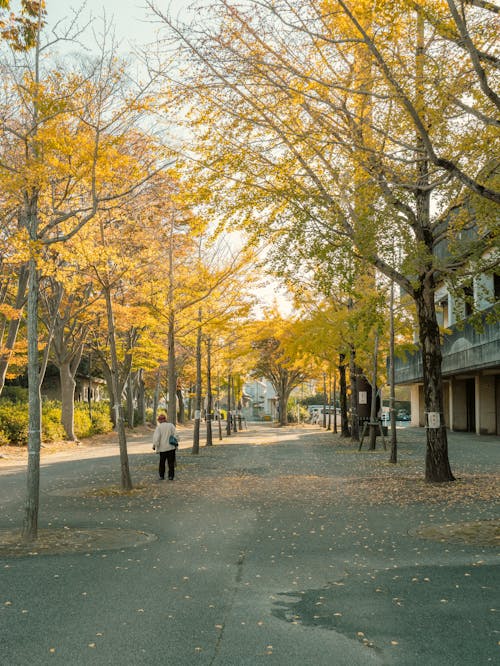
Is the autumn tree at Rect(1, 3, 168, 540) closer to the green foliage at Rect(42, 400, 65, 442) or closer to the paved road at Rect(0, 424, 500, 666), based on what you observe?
the paved road at Rect(0, 424, 500, 666)

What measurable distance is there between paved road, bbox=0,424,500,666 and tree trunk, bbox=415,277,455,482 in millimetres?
1178

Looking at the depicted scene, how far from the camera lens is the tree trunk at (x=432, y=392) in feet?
50.4

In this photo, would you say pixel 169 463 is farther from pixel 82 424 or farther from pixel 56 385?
pixel 56 385

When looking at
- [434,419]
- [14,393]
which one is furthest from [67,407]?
[434,419]

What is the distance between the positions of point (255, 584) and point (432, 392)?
9327mm

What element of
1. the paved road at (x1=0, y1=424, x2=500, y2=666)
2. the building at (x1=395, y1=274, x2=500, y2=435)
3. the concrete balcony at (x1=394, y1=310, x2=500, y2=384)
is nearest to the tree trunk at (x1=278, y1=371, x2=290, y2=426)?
the building at (x1=395, y1=274, x2=500, y2=435)

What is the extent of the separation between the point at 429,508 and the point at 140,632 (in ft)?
25.5

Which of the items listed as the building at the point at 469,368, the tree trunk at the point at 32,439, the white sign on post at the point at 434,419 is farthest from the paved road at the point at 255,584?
the building at the point at 469,368

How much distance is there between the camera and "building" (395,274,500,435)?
1251 inches

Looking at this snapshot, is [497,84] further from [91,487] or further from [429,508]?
[91,487]

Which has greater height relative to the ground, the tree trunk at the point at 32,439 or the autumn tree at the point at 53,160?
the autumn tree at the point at 53,160

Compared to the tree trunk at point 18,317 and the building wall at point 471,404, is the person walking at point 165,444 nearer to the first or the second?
the tree trunk at point 18,317

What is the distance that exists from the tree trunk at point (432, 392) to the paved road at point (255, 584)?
3.87 feet

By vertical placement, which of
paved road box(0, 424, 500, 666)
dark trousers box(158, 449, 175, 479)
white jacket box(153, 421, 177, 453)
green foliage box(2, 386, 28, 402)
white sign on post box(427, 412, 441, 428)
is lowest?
paved road box(0, 424, 500, 666)
